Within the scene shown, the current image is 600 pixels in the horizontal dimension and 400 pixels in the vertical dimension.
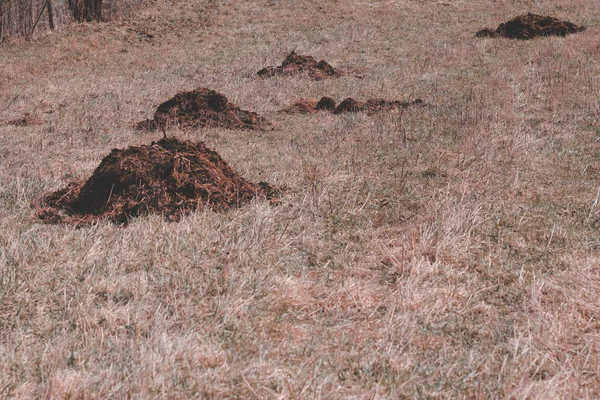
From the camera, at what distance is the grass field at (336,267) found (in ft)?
10.2

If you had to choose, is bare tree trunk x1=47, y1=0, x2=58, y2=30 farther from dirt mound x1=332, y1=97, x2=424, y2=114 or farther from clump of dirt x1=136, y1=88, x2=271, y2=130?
dirt mound x1=332, y1=97, x2=424, y2=114

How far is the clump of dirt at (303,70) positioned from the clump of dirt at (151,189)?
313 inches

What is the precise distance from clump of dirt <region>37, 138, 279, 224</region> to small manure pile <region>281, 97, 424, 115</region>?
425cm

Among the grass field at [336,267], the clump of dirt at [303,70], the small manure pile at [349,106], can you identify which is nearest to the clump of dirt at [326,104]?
the small manure pile at [349,106]

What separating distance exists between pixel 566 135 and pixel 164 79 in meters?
9.07

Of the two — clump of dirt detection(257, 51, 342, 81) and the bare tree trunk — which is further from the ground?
the bare tree trunk

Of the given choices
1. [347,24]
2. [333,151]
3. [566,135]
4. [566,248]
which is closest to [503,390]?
[566,248]

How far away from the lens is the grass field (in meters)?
3.11

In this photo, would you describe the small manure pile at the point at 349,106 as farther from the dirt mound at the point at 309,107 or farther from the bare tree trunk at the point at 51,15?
the bare tree trunk at the point at 51,15

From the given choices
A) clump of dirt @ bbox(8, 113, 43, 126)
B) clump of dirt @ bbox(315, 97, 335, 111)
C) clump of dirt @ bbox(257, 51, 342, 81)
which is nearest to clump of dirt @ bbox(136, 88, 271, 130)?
clump of dirt @ bbox(315, 97, 335, 111)

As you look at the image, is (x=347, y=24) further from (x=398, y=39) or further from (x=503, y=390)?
(x=503, y=390)

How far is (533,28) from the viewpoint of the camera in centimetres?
1689

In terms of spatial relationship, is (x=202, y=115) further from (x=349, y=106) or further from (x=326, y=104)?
(x=349, y=106)

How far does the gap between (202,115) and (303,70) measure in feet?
15.6
